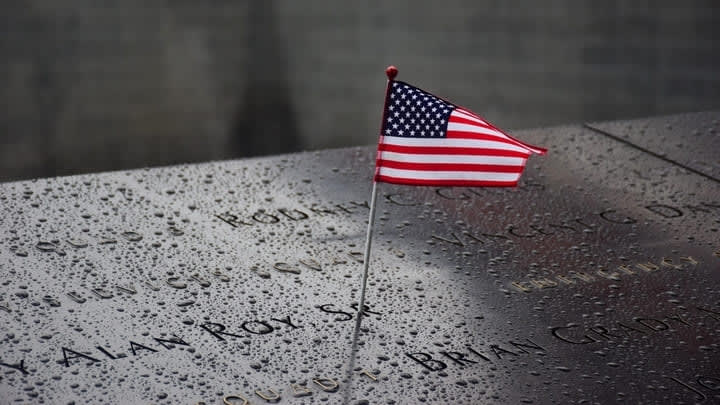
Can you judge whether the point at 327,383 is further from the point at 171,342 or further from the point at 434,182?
the point at 434,182

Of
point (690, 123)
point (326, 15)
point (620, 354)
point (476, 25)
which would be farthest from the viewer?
point (326, 15)

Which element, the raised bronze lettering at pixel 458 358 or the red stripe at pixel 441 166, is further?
the red stripe at pixel 441 166

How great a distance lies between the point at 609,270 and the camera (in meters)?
3.36

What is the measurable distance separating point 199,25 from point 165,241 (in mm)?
9130

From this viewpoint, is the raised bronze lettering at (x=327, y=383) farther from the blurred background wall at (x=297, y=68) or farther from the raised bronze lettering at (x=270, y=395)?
the blurred background wall at (x=297, y=68)

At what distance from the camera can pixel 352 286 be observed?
10.3ft

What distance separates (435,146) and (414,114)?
0.40 feet

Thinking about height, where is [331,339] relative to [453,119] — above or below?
below

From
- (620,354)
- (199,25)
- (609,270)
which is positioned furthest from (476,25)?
(620,354)

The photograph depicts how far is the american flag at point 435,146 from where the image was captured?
287 centimetres

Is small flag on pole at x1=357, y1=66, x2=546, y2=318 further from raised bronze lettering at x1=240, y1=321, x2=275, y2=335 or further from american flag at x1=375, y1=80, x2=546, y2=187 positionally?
raised bronze lettering at x1=240, y1=321, x2=275, y2=335

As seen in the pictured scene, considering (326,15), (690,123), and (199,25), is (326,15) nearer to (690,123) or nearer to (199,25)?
(199,25)

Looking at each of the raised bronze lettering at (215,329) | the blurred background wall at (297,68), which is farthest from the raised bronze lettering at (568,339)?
the blurred background wall at (297,68)

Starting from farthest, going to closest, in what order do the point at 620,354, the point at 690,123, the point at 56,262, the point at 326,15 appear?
the point at 326,15 → the point at 690,123 → the point at 56,262 → the point at 620,354
